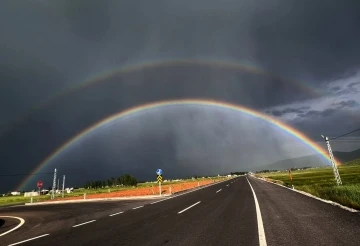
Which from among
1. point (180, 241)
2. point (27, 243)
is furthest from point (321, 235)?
point (27, 243)

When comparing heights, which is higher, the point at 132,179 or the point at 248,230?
the point at 132,179

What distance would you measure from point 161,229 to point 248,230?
3.01 m

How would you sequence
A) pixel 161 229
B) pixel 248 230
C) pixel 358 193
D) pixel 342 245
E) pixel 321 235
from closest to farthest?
1. pixel 342 245
2. pixel 321 235
3. pixel 248 230
4. pixel 161 229
5. pixel 358 193

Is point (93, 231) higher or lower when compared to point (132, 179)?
lower

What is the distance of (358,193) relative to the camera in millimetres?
12109

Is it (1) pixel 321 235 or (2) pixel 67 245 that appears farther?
(2) pixel 67 245

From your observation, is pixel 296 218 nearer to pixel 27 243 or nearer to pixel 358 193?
pixel 358 193

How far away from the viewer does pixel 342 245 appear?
567 cm

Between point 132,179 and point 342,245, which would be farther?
point 132,179

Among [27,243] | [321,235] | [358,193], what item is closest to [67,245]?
[27,243]

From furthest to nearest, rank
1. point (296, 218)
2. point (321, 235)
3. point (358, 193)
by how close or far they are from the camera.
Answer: point (358, 193) < point (296, 218) < point (321, 235)

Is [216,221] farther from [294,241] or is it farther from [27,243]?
[27,243]

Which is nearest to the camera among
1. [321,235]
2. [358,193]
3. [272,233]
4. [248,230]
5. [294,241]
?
[294,241]

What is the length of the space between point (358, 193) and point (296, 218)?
5.02 m
